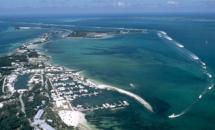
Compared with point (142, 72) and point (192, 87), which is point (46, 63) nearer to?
point (142, 72)

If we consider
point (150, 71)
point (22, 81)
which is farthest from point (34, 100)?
point (150, 71)

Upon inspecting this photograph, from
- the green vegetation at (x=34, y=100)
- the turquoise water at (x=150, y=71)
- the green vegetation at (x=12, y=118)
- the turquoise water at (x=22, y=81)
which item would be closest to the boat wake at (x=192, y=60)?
the turquoise water at (x=150, y=71)

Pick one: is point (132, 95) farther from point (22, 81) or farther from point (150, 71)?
point (22, 81)

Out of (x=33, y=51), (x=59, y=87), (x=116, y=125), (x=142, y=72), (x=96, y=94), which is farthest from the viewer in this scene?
(x=33, y=51)

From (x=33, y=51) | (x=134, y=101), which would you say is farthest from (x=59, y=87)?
(x=33, y=51)

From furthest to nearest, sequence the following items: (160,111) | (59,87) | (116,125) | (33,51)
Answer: (33,51) < (59,87) < (160,111) < (116,125)

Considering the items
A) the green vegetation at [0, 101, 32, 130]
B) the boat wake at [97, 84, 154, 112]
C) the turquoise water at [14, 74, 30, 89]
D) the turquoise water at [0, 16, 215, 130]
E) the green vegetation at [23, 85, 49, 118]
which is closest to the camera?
the green vegetation at [0, 101, 32, 130]

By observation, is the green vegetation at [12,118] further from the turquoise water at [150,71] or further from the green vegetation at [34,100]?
the turquoise water at [150,71]

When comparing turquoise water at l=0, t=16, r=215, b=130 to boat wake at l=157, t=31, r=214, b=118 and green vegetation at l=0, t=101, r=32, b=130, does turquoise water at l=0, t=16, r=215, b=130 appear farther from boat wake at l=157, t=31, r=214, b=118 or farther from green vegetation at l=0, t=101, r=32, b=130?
green vegetation at l=0, t=101, r=32, b=130

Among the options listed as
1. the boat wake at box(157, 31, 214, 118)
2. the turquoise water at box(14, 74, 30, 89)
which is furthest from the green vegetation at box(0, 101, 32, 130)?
the boat wake at box(157, 31, 214, 118)
